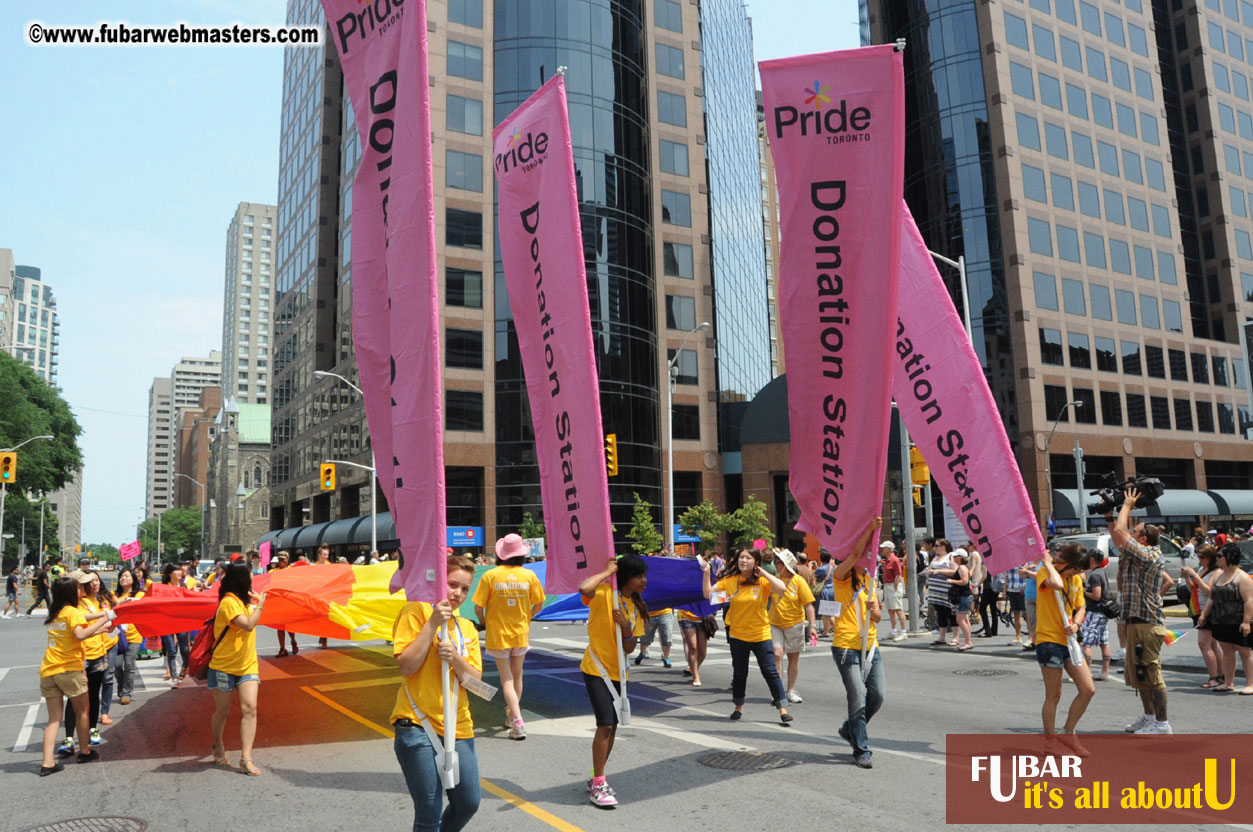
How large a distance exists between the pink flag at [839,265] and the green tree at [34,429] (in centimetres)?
5852

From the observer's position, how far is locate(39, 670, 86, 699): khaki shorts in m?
8.41

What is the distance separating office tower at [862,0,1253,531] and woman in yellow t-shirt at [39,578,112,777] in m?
50.2

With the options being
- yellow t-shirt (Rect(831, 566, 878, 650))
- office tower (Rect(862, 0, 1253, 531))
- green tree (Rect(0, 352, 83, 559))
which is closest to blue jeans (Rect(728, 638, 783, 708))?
yellow t-shirt (Rect(831, 566, 878, 650))

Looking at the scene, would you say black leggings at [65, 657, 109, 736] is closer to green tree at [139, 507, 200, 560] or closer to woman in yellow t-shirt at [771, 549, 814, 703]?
woman in yellow t-shirt at [771, 549, 814, 703]

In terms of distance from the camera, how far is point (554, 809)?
677 cm

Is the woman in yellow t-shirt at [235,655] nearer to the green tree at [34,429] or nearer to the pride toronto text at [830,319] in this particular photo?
the pride toronto text at [830,319]

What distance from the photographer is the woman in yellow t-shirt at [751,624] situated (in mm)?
9883

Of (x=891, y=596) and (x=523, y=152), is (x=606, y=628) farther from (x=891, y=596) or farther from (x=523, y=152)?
(x=891, y=596)

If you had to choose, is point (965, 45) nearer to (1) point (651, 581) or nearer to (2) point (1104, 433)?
(2) point (1104, 433)

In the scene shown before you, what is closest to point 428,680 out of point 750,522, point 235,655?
point 235,655

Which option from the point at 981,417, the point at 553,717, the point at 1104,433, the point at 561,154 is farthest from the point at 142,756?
the point at 1104,433

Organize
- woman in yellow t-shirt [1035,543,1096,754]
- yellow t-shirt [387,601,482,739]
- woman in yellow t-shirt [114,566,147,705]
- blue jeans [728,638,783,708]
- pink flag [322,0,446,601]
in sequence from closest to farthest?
yellow t-shirt [387,601,482,739] < pink flag [322,0,446,601] < woman in yellow t-shirt [1035,543,1096,754] < blue jeans [728,638,783,708] < woman in yellow t-shirt [114,566,147,705]

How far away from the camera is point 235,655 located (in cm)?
837

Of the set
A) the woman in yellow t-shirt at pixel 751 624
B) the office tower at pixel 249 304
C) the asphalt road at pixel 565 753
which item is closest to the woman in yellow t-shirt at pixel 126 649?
the asphalt road at pixel 565 753
